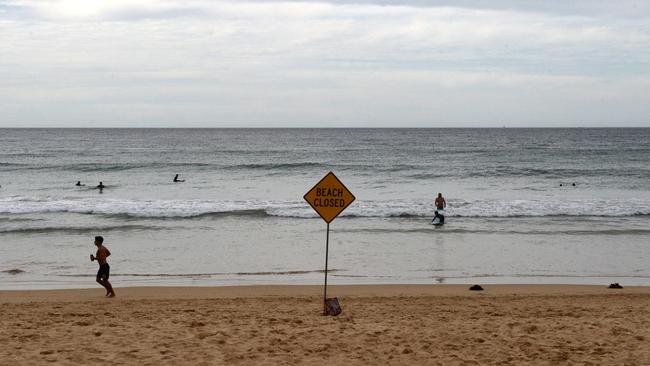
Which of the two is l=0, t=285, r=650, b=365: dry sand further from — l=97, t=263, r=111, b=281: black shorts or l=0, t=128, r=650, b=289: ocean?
l=0, t=128, r=650, b=289: ocean

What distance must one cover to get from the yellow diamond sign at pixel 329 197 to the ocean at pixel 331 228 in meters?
5.29

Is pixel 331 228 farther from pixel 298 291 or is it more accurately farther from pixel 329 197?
pixel 329 197

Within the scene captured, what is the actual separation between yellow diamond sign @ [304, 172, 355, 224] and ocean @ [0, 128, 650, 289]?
17.4ft

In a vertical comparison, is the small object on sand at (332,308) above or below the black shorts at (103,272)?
below

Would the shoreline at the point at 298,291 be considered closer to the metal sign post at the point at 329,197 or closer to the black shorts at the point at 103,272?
the black shorts at the point at 103,272

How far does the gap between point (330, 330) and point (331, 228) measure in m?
15.0

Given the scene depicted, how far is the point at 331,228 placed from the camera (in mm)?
24609

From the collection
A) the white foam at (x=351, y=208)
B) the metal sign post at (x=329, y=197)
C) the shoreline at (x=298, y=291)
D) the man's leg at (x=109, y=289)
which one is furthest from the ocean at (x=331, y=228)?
the metal sign post at (x=329, y=197)

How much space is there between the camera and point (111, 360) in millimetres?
7926

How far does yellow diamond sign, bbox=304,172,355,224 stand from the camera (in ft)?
36.1

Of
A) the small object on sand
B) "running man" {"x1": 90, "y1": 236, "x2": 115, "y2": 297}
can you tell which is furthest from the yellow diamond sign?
"running man" {"x1": 90, "y1": 236, "x2": 115, "y2": 297}

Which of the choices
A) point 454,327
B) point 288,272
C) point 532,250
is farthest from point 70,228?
point 454,327

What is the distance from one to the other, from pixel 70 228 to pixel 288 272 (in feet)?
38.1

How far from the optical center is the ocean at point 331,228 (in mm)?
17156
